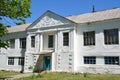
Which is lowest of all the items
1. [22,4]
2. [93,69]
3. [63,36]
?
[93,69]

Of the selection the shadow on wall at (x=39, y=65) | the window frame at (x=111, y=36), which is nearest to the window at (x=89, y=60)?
the window frame at (x=111, y=36)

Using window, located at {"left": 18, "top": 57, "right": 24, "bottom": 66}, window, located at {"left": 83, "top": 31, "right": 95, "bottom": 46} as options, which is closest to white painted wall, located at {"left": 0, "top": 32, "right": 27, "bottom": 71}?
window, located at {"left": 18, "top": 57, "right": 24, "bottom": 66}

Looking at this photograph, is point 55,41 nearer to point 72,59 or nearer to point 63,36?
point 63,36

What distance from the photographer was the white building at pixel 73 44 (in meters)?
23.4

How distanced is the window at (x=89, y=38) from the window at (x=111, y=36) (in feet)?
5.30

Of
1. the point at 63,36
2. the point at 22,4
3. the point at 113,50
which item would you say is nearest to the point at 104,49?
the point at 113,50

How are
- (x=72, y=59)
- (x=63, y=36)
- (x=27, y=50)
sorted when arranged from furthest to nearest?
(x=27, y=50), (x=63, y=36), (x=72, y=59)

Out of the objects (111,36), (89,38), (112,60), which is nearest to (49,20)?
(89,38)

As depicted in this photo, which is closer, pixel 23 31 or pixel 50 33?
pixel 50 33

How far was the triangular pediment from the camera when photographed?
27.1 m

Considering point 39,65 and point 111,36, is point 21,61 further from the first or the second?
point 111,36

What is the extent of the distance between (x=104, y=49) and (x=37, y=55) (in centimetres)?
1032

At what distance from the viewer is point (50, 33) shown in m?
28.9

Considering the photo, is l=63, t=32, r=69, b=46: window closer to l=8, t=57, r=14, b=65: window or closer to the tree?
the tree
